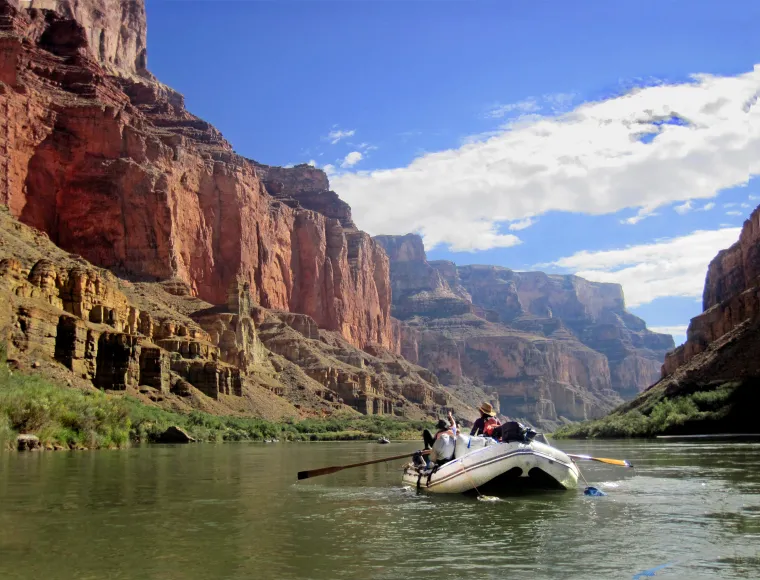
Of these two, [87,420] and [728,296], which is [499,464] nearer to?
[87,420]

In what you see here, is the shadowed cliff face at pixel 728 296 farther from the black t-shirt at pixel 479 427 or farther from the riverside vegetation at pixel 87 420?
the black t-shirt at pixel 479 427

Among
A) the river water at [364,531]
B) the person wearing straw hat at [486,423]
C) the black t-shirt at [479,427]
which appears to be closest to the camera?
the river water at [364,531]

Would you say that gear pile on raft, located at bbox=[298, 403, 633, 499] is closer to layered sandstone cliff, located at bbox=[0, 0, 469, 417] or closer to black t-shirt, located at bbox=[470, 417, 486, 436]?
black t-shirt, located at bbox=[470, 417, 486, 436]

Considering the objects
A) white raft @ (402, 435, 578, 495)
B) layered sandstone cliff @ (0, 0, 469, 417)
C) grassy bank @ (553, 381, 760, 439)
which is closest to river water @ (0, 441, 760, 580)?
white raft @ (402, 435, 578, 495)

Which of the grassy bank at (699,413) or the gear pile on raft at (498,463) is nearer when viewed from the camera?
the gear pile on raft at (498,463)

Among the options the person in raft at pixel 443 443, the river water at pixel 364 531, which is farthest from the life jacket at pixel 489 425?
the river water at pixel 364 531

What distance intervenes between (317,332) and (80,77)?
218 ft

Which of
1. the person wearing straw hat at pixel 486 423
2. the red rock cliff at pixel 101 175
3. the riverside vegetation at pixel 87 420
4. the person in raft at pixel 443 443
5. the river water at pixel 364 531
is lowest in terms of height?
the river water at pixel 364 531

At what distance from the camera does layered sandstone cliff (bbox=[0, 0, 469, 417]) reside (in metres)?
73.7

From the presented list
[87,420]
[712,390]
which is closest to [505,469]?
[87,420]

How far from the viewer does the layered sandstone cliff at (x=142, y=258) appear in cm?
7369

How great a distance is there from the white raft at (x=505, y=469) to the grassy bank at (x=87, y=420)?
25.8 m

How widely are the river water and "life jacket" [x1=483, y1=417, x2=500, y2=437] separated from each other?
8.28ft

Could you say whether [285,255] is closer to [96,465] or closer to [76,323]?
[76,323]
